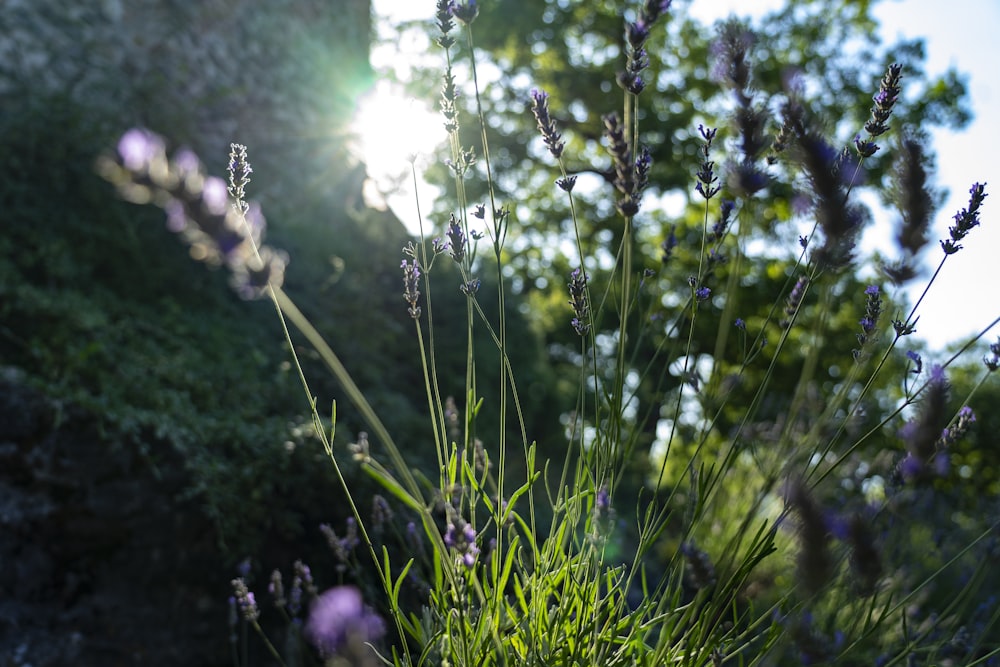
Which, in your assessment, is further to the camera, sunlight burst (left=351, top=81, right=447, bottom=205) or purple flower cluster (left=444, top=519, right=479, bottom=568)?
sunlight burst (left=351, top=81, right=447, bottom=205)

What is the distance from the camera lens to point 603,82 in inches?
518

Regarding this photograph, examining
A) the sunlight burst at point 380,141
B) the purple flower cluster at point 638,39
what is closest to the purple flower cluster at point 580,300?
the purple flower cluster at point 638,39

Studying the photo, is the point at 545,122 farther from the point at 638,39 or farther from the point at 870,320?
the point at 870,320

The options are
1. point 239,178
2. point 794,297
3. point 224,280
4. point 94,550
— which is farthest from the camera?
point 224,280

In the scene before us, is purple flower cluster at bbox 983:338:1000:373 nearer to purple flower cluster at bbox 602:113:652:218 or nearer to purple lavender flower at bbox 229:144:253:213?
purple flower cluster at bbox 602:113:652:218

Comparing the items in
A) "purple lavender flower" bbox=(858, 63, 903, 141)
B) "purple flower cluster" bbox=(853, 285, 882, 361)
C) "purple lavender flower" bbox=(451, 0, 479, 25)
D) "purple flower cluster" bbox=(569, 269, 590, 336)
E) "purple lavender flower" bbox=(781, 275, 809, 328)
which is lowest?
"purple flower cluster" bbox=(853, 285, 882, 361)

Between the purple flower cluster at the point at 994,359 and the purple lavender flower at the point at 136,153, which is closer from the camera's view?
the purple lavender flower at the point at 136,153

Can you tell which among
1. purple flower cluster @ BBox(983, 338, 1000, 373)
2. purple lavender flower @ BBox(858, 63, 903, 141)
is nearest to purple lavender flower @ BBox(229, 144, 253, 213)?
purple lavender flower @ BBox(858, 63, 903, 141)

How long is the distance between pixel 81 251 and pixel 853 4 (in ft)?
45.7

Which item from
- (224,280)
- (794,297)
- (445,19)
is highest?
(224,280)

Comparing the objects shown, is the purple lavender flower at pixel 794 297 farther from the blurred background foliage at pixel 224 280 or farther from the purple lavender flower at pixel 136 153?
the purple lavender flower at pixel 136 153

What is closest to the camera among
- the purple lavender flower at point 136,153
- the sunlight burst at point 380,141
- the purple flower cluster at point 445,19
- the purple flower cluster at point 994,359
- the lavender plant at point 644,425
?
the purple lavender flower at point 136,153

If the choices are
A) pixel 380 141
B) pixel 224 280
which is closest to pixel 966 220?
pixel 224 280

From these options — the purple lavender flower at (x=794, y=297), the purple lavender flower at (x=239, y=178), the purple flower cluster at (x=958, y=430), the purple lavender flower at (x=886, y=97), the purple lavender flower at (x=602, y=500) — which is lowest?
the purple flower cluster at (x=958, y=430)
